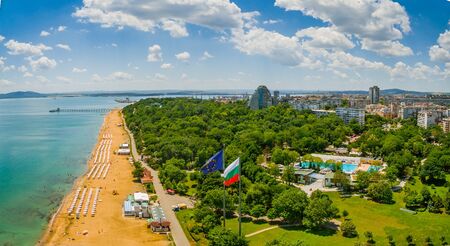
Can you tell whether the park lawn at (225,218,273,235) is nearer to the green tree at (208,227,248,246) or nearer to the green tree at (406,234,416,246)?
the green tree at (208,227,248,246)

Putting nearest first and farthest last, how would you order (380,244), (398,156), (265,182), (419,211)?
(380,244), (419,211), (265,182), (398,156)

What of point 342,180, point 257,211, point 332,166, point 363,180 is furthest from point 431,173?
point 257,211

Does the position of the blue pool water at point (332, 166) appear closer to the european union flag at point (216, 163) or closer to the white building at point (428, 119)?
the european union flag at point (216, 163)

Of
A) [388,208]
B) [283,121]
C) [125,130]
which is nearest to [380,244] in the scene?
[388,208]

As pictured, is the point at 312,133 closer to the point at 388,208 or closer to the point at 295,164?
the point at 295,164

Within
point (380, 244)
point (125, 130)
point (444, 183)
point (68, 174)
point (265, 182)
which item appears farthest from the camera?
point (125, 130)

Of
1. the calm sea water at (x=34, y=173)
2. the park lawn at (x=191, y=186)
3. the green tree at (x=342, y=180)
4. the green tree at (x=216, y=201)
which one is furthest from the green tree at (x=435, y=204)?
the calm sea water at (x=34, y=173)
